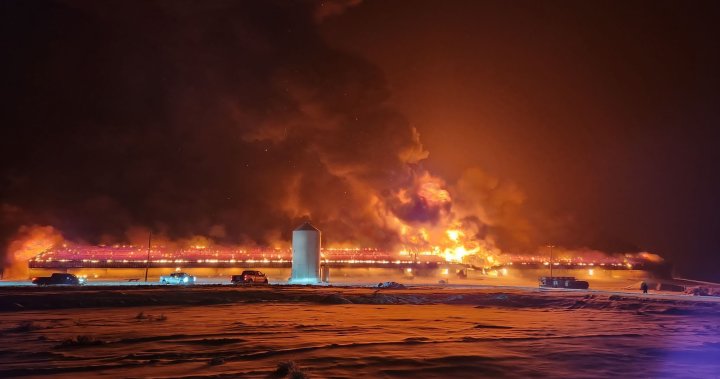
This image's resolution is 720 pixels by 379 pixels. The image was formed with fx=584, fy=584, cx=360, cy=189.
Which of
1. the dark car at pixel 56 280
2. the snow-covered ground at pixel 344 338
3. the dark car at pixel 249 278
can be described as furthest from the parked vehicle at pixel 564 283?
the dark car at pixel 56 280

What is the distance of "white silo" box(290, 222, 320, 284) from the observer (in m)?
68.1

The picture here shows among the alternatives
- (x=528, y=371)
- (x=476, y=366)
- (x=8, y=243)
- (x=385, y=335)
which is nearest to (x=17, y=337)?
(x=385, y=335)

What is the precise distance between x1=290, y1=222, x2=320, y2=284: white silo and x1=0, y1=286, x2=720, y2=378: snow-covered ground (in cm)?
2709

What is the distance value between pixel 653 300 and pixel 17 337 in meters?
41.8

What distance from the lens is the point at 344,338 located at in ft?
75.7

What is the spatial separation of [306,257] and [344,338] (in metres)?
45.6

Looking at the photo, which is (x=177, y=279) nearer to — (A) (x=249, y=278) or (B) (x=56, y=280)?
(A) (x=249, y=278)

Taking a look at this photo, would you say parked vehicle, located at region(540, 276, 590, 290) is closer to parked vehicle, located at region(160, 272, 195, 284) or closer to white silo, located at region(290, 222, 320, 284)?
white silo, located at region(290, 222, 320, 284)

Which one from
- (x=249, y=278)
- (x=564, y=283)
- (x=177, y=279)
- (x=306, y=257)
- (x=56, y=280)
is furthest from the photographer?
(x=306, y=257)

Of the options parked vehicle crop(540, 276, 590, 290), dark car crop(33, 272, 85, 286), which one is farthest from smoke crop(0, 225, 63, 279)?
parked vehicle crop(540, 276, 590, 290)

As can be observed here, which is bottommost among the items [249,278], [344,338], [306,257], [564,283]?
[344,338]

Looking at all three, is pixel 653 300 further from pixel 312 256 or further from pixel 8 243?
pixel 8 243

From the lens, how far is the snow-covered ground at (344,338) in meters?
17.2

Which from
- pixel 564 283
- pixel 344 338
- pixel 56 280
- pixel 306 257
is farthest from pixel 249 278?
pixel 344 338
